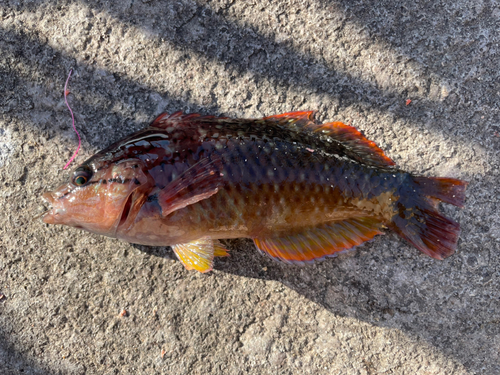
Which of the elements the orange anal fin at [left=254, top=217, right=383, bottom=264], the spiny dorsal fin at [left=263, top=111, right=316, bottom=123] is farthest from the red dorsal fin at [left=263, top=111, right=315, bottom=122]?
the orange anal fin at [left=254, top=217, right=383, bottom=264]

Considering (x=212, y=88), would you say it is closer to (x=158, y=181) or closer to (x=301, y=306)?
(x=158, y=181)

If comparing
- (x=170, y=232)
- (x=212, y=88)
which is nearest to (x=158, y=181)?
(x=170, y=232)

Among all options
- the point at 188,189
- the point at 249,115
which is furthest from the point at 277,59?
the point at 188,189

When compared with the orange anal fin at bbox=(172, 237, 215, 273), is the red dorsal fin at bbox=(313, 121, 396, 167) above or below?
above

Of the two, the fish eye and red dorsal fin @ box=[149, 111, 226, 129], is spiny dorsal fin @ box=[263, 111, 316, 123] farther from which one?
the fish eye

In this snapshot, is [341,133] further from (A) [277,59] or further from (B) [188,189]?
(B) [188,189]

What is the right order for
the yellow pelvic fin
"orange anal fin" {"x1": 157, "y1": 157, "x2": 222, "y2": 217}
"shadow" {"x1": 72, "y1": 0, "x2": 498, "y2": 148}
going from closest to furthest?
"orange anal fin" {"x1": 157, "y1": 157, "x2": 222, "y2": 217} < the yellow pelvic fin < "shadow" {"x1": 72, "y1": 0, "x2": 498, "y2": 148}
